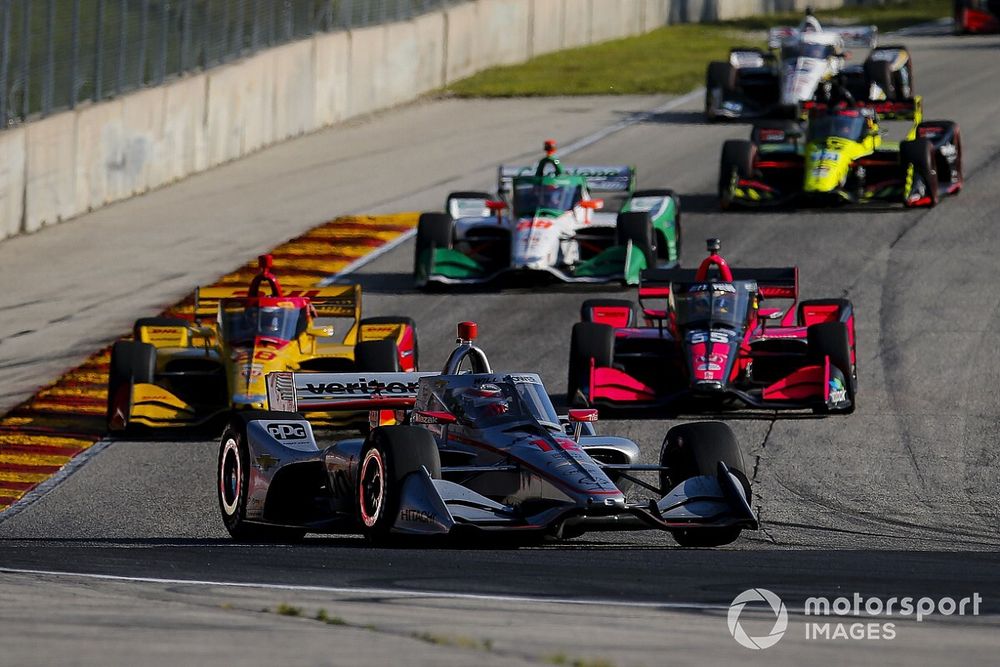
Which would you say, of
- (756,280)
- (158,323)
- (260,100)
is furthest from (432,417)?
(260,100)

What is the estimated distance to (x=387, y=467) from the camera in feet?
35.6

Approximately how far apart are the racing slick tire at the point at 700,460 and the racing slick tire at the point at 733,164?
13.8 m

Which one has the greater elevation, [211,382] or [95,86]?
[95,86]

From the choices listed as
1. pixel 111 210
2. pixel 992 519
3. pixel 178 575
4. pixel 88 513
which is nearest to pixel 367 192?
pixel 111 210

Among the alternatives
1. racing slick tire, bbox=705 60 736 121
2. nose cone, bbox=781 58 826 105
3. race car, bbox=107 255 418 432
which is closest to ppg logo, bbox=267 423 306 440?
race car, bbox=107 255 418 432

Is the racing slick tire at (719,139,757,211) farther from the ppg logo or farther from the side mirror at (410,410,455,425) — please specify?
the side mirror at (410,410,455,425)

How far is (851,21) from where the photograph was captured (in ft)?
159

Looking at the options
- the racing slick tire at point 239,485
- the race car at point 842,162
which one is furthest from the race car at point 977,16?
the racing slick tire at point 239,485

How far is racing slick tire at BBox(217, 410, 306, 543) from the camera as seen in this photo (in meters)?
12.3

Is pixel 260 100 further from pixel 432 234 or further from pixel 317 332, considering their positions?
pixel 317 332

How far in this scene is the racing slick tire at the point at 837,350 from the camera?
16.1 meters

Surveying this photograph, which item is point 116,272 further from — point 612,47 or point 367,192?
point 612,47

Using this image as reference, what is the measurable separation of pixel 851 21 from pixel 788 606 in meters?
41.8

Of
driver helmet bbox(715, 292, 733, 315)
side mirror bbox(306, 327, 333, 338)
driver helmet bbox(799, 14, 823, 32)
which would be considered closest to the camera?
driver helmet bbox(715, 292, 733, 315)
